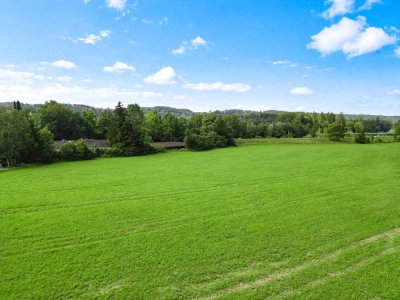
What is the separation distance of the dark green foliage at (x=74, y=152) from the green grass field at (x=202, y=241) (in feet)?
88.4

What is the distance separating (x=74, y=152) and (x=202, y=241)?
45183mm

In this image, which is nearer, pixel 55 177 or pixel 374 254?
pixel 374 254

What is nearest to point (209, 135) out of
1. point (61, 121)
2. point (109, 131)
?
point (109, 131)

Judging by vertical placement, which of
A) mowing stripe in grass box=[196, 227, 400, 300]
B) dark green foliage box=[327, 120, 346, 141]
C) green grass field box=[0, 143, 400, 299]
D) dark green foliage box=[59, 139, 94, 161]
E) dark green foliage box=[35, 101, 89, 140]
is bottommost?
mowing stripe in grass box=[196, 227, 400, 300]

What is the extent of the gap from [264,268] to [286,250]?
2031 mm

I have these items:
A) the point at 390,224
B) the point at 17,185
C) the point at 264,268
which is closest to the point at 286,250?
the point at 264,268

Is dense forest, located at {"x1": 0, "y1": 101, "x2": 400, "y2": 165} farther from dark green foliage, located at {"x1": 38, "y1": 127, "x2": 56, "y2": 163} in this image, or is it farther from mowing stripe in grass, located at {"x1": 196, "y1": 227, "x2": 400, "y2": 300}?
mowing stripe in grass, located at {"x1": 196, "y1": 227, "x2": 400, "y2": 300}

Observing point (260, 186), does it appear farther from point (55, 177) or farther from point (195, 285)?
point (55, 177)

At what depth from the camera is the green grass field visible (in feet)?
32.2

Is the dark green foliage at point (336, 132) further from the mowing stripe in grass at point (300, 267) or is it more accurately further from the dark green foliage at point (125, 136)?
the mowing stripe in grass at point (300, 267)

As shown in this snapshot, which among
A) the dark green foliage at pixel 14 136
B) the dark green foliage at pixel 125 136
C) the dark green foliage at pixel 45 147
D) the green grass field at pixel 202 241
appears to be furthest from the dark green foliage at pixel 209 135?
the green grass field at pixel 202 241

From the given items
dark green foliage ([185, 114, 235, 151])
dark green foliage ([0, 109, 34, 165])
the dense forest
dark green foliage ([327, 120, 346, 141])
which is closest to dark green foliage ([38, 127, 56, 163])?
the dense forest

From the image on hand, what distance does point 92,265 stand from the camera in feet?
37.0

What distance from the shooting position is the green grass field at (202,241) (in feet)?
32.2
